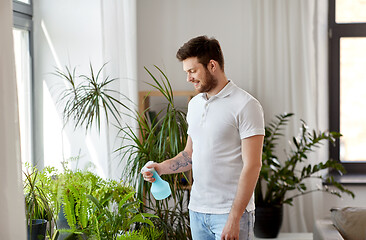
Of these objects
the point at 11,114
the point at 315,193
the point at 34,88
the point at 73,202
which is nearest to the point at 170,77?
the point at 34,88

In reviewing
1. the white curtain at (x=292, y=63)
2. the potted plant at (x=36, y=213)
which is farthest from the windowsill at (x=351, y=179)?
the potted plant at (x=36, y=213)

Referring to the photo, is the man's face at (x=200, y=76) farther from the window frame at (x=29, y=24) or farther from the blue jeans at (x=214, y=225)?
the window frame at (x=29, y=24)

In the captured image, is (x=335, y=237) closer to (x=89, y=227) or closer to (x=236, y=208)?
(x=236, y=208)

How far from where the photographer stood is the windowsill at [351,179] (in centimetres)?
410

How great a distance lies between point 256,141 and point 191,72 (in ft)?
1.37

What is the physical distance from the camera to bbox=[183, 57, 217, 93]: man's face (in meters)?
2.16

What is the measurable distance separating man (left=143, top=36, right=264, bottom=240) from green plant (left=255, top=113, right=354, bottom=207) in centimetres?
165

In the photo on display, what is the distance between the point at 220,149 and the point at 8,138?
0.89 metres

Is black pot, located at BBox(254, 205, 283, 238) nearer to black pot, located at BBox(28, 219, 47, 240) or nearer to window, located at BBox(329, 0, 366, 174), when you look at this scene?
window, located at BBox(329, 0, 366, 174)

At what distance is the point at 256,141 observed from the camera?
2.04 meters

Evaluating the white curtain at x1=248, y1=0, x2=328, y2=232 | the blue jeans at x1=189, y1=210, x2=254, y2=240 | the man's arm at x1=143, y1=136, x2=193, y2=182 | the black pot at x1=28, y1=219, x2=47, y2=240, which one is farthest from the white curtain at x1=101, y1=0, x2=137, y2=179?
the white curtain at x1=248, y1=0, x2=328, y2=232

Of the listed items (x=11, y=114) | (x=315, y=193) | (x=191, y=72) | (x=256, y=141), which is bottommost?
(x=315, y=193)

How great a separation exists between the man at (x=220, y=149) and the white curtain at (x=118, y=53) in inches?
40.1

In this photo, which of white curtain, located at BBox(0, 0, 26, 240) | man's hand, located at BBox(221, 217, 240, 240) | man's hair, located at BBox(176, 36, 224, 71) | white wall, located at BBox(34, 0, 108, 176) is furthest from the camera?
white wall, located at BBox(34, 0, 108, 176)
